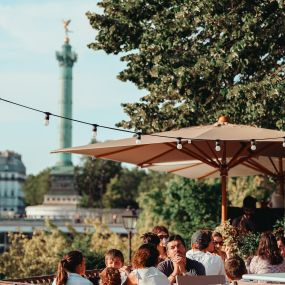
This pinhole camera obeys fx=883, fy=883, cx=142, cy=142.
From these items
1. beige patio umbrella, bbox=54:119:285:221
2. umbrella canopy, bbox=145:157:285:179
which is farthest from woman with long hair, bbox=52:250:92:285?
umbrella canopy, bbox=145:157:285:179

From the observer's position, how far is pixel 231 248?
41.1 feet

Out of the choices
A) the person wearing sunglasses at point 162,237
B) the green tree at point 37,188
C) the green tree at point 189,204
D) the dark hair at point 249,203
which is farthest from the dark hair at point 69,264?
the green tree at point 37,188

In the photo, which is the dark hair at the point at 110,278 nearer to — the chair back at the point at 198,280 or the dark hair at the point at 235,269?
the chair back at the point at 198,280

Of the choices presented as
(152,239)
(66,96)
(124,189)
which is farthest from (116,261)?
(66,96)

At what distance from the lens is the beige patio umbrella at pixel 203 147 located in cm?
1226

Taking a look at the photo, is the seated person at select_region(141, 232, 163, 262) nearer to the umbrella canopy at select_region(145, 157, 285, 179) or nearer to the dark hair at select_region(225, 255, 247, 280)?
the dark hair at select_region(225, 255, 247, 280)

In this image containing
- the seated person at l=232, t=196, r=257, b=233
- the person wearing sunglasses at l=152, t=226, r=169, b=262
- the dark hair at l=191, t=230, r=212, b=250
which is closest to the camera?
the dark hair at l=191, t=230, r=212, b=250

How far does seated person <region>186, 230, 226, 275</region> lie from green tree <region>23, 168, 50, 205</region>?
116 meters

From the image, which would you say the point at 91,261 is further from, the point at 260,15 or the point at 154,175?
the point at 154,175

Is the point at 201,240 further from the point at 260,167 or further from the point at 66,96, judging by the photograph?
→ the point at 66,96

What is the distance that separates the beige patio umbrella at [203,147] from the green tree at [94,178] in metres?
88.1

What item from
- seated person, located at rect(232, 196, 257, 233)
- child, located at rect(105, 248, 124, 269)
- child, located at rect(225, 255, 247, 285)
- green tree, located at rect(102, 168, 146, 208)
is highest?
green tree, located at rect(102, 168, 146, 208)

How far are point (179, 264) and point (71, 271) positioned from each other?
1.21 metres

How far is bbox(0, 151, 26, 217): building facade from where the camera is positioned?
18112 centimetres
